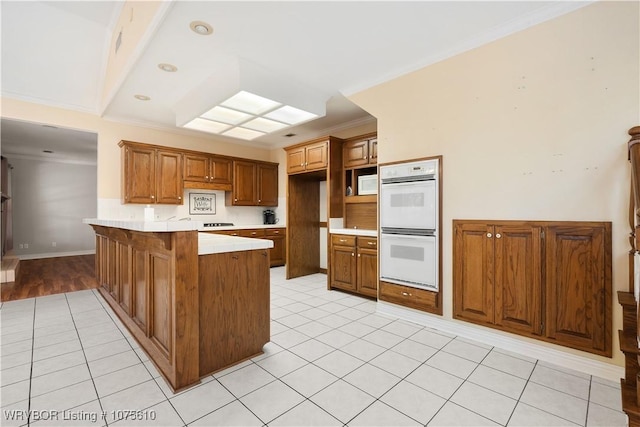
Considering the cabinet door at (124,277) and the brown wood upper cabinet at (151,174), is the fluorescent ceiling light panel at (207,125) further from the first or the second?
the cabinet door at (124,277)

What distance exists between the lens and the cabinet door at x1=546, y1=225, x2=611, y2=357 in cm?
210

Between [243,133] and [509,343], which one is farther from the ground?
[243,133]

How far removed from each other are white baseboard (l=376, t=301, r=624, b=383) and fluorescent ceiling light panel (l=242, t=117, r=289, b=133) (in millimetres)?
2755

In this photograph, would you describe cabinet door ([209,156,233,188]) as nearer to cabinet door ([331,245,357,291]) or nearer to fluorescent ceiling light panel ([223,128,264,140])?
fluorescent ceiling light panel ([223,128,264,140])

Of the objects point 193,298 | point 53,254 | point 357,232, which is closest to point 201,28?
point 193,298

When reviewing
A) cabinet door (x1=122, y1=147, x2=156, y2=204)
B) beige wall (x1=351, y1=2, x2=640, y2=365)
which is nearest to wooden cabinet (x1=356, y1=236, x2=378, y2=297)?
beige wall (x1=351, y1=2, x2=640, y2=365)

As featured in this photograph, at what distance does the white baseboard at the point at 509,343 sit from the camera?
212 cm

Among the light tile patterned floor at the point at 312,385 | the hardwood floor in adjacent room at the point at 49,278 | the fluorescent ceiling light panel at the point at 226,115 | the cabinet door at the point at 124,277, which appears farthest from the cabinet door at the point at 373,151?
the hardwood floor in adjacent room at the point at 49,278

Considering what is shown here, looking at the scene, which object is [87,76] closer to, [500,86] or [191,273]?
[191,273]

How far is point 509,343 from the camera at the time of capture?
2.54 meters

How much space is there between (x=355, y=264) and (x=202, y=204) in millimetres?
3526

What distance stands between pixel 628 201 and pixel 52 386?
163 inches

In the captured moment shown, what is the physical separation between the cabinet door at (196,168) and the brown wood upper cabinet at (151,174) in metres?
0.12

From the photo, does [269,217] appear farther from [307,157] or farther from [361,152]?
[361,152]
